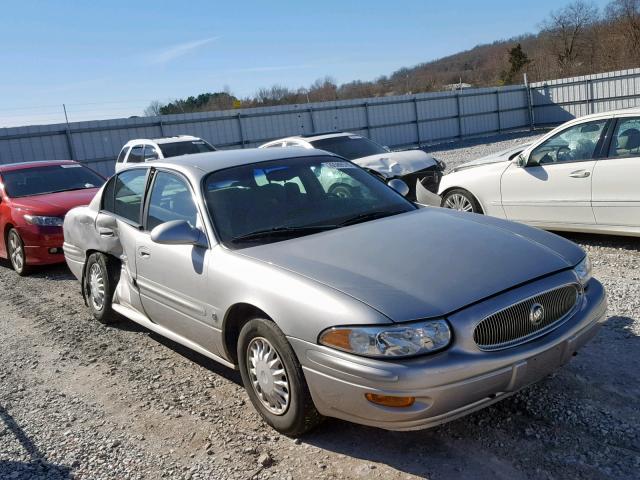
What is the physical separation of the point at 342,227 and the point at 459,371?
149 cm

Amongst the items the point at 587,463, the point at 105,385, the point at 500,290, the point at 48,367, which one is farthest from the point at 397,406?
the point at 48,367

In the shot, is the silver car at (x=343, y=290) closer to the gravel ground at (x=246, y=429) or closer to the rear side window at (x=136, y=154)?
Result: the gravel ground at (x=246, y=429)

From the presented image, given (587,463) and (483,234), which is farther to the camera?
(483,234)

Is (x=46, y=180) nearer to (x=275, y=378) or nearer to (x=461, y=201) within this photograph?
(x=461, y=201)

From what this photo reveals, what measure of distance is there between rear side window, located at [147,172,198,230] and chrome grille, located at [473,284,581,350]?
7.06ft

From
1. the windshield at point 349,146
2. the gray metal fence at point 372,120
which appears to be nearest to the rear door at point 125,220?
the windshield at point 349,146

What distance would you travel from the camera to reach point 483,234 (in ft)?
12.4

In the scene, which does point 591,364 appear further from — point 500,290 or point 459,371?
point 459,371

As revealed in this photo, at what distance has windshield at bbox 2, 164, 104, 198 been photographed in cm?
927

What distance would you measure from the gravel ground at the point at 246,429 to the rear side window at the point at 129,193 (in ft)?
3.87

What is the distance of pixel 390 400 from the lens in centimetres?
287

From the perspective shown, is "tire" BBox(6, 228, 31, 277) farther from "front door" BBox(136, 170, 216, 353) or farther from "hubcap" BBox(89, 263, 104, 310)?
"front door" BBox(136, 170, 216, 353)

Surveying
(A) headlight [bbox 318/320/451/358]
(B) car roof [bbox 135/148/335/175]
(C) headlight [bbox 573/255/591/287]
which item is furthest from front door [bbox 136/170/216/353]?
(C) headlight [bbox 573/255/591/287]

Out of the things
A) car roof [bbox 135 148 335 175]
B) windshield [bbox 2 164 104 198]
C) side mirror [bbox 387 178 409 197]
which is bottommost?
side mirror [bbox 387 178 409 197]
